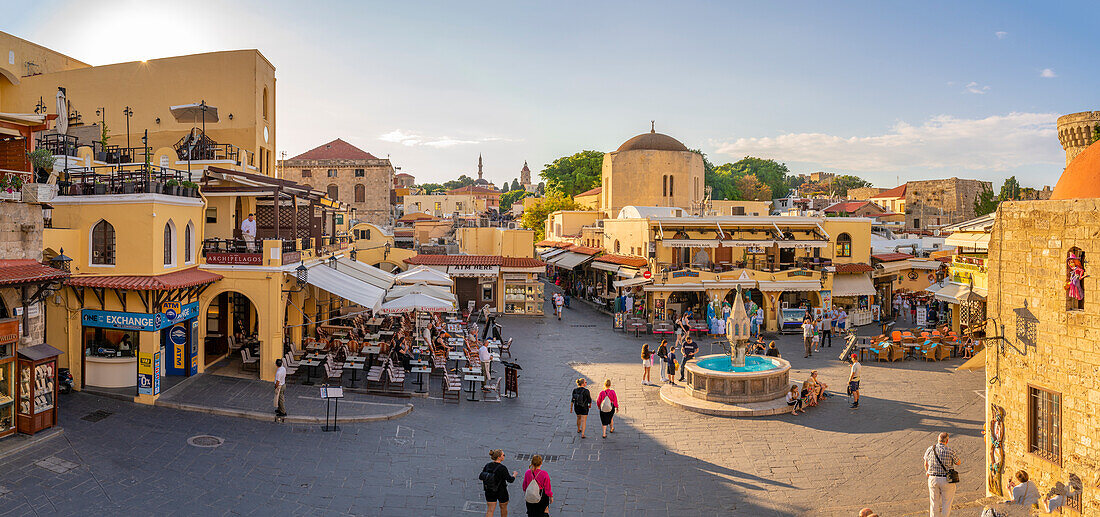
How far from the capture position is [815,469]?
1159 cm

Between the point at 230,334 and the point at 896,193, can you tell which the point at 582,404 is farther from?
the point at 896,193

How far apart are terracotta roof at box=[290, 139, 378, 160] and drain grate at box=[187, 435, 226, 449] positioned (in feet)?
146

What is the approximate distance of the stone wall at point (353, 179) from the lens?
53875 millimetres

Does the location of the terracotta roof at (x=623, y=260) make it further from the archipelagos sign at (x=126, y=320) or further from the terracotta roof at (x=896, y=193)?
the terracotta roof at (x=896, y=193)

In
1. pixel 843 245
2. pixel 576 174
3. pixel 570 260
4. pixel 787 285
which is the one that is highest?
pixel 576 174

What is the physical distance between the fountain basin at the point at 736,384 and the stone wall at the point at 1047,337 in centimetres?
570

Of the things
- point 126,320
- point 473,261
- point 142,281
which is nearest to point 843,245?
point 473,261

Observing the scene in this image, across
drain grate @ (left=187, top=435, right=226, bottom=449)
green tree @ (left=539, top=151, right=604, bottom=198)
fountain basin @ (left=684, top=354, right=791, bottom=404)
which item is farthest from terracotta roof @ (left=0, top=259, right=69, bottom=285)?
green tree @ (left=539, top=151, right=604, bottom=198)

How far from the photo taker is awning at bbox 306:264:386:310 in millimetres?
17431

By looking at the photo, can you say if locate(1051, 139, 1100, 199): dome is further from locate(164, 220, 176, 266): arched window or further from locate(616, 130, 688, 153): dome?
locate(616, 130, 688, 153): dome

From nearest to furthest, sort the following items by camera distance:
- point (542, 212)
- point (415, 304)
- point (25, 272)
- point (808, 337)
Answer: point (25, 272)
point (415, 304)
point (808, 337)
point (542, 212)

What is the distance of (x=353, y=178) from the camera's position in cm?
5422

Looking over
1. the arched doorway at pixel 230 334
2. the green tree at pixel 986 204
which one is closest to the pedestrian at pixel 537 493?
the arched doorway at pixel 230 334

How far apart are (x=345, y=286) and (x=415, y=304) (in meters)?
2.13
